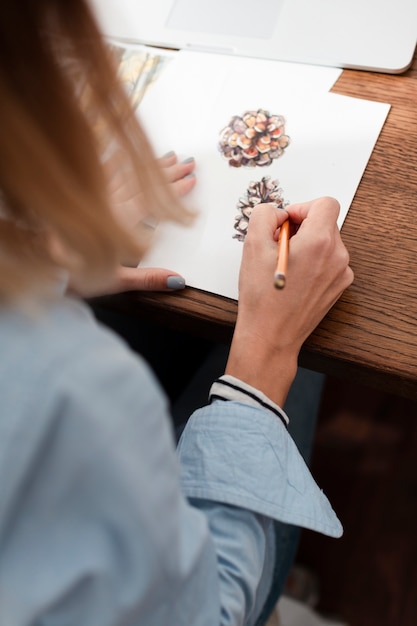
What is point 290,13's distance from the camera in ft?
2.42

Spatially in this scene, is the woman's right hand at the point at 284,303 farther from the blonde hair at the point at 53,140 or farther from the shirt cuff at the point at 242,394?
the blonde hair at the point at 53,140

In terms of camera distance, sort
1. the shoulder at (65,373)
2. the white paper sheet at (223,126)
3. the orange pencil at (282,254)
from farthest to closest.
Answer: the white paper sheet at (223,126), the orange pencil at (282,254), the shoulder at (65,373)

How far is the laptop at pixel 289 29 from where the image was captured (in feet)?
2.29

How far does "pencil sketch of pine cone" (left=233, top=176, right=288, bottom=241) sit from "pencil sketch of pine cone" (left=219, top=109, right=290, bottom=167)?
3 cm

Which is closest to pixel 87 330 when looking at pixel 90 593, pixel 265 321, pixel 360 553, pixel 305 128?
pixel 90 593

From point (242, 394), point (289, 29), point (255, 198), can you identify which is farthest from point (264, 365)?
point (289, 29)

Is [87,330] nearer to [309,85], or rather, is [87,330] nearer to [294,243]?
[294,243]

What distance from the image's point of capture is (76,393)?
0.29 meters

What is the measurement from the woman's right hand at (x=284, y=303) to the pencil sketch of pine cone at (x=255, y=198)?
0.06 m

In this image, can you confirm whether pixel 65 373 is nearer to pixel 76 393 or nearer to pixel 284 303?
pixel 76 393

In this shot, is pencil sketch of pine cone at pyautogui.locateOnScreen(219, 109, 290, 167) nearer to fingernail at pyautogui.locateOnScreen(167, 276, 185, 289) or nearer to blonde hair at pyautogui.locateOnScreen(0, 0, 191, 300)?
fingernail at pyautogui.locateOnScreen(167, 276, 185, 289)

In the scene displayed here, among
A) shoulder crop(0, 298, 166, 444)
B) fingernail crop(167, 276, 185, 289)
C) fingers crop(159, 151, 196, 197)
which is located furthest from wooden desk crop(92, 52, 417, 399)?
shoulder crop(0, 298, 166, 444)

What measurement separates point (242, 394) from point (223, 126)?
316 mm

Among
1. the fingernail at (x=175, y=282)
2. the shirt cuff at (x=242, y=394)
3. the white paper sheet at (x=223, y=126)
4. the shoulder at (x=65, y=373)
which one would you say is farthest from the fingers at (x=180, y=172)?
the shoulder at (x=65, y=373)
